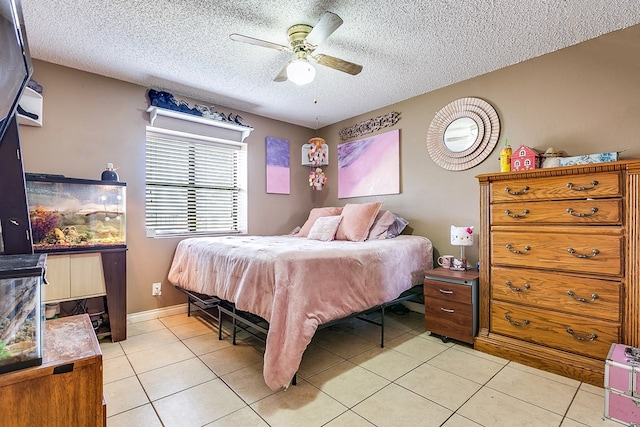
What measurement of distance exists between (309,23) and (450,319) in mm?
2555

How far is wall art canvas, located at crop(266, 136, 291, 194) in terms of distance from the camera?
4.12 m

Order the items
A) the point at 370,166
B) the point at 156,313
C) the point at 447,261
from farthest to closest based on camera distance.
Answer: the point at 370,166, the point at 156,313, the point at 447,261

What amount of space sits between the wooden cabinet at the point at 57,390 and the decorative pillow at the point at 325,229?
8.10ft

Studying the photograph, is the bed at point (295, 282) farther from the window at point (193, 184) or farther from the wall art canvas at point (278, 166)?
the wall art canvas at point (278, 166)

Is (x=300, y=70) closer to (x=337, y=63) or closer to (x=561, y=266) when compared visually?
(x=337, y=63)

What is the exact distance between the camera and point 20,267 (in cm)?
87

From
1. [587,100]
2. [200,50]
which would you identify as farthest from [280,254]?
[587,100]

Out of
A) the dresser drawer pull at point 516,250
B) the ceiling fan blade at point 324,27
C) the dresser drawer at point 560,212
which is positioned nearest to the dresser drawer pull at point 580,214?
the dresser drawer at point 560,212

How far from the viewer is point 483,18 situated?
2.07 meters

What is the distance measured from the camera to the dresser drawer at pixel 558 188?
1.90 m

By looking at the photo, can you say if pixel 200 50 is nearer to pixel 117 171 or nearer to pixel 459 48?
pixel 117 171

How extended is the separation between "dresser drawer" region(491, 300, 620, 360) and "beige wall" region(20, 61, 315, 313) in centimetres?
316

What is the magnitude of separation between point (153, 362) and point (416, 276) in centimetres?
232

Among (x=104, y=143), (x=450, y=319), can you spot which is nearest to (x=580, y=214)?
(x=450, y=319)
